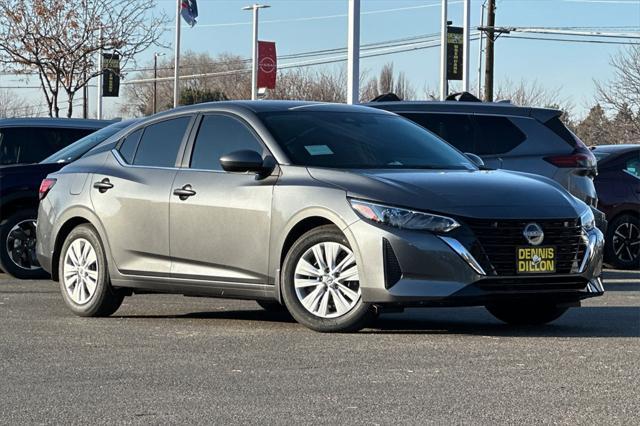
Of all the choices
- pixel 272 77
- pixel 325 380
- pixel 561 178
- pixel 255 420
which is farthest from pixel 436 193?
pixel 272 77

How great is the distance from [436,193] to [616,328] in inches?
67.9

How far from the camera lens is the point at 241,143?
32.5 feet

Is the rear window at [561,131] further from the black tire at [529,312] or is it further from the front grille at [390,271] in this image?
the front grille at [390,271]

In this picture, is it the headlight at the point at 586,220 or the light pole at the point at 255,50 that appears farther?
the light pole at the point at 255,50

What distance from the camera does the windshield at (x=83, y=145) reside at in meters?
14.1

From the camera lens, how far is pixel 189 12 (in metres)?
47.2

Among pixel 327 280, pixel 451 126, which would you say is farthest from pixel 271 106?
pixel 451 126

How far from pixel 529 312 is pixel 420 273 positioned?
1.57 m

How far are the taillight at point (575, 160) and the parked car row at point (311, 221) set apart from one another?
11.8 feet

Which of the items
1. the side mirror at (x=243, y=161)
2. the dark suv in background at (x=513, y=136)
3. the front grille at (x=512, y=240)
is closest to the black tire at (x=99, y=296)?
the side mirror at (x=243, y=161)

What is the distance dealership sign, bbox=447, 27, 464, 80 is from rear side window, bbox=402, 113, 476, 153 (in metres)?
30.1

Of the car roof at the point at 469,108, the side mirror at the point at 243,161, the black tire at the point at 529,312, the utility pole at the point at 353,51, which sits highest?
the utility pole at the point at 353,51

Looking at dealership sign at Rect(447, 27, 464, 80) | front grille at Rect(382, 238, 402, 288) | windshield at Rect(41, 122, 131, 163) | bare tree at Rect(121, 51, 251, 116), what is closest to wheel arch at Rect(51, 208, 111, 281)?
front grille at Rect(382, 238, 402, 288)

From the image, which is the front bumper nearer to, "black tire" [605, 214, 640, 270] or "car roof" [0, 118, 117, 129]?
"car roof" [0, 118, 117, 129]
